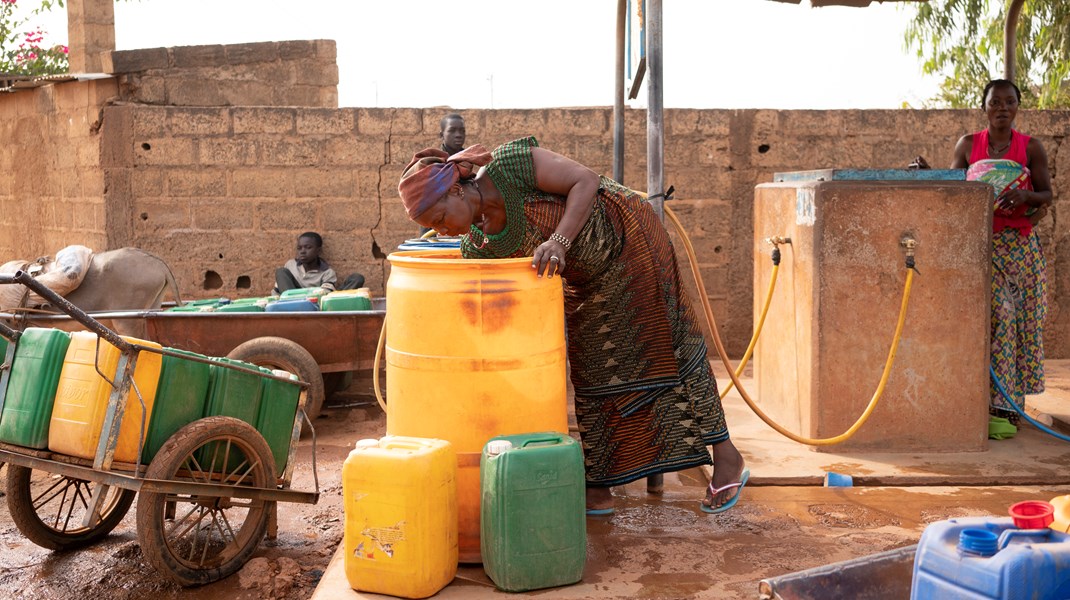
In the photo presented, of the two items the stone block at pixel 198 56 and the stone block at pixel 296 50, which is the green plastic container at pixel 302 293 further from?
the stone block at pixel 296 50

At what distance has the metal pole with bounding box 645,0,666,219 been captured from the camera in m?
4.73

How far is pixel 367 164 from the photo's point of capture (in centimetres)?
843

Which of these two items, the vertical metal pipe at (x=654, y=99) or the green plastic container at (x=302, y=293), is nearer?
the vertical metal pipe at (x=654, y=99)

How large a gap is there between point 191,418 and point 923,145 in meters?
6.35

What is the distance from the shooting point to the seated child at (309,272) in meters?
8.11

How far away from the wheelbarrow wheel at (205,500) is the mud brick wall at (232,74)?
5.27 meters

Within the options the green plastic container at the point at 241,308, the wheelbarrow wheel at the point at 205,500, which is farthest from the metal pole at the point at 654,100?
the green plastic container at the point at 241,308

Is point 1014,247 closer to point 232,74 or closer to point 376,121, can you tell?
point 376,121

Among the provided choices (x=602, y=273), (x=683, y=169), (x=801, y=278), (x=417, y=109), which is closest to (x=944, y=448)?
(x=801, y=278)

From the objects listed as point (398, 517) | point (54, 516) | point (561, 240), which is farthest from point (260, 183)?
A: point (398, 517)

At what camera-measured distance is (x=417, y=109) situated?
8438mm

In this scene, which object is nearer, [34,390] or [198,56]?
[34,390]

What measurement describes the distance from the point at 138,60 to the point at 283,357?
3719 mm

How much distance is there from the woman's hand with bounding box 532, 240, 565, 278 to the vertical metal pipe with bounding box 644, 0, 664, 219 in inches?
49.5
